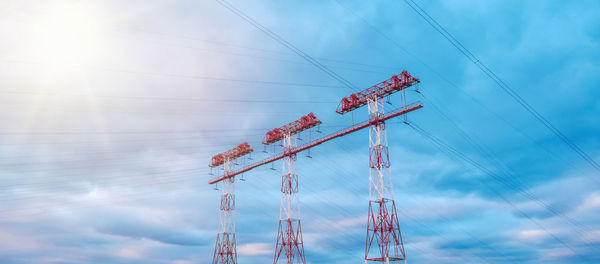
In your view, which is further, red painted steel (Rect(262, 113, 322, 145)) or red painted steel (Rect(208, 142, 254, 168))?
red painted steel (Rect(208, 142, 254, 168))

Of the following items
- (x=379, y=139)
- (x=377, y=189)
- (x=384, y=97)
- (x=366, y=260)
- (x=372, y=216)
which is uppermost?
(x=384, y=97)

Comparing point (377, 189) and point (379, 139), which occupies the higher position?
point (379, 139)

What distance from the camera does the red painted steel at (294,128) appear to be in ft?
204

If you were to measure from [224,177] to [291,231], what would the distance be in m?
20.2

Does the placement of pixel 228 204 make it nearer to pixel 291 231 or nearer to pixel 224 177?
pixel 224 177

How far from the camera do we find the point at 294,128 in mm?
63750

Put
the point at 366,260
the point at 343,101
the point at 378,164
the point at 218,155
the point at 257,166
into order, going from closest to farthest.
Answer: the point at 366,260, the point at 378,164, the point at 343,101, the point at 257,166, the point at 218,155

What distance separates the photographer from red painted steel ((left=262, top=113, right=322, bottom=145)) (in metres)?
62.1

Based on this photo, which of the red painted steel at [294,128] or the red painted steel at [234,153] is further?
the red painted steel at [234,153]

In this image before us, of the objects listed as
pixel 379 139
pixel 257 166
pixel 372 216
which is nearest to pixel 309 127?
pixel 257 166

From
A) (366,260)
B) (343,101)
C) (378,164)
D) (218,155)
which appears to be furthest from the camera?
(218,155)

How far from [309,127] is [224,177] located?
19.0 meters

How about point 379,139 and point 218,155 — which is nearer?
point 379,139

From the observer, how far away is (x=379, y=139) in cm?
4806
